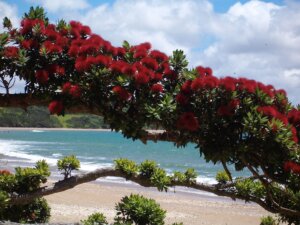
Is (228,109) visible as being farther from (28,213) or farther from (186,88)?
(28,213)

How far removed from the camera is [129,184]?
27906mm

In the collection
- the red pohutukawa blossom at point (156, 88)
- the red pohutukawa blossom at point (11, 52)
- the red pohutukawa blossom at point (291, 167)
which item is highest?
the red pohutukawa blossom at point (11, 52)

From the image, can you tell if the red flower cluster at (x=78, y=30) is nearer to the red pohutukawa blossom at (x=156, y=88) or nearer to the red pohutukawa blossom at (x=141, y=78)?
the red pohutukawa blossom at (x=141, y=78)

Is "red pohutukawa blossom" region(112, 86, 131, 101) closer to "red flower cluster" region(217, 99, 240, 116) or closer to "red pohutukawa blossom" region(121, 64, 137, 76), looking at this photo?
"red pohutukawa blossom" region(121, 64, 137, 76)

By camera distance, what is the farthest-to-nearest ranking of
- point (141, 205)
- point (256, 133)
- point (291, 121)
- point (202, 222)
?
point (202, 222), point (141, 205), point (291, 121), point (256, 133)

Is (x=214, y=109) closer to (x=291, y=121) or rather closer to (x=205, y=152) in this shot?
(x=205, y=152)

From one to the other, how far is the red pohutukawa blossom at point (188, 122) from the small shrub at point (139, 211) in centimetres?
411

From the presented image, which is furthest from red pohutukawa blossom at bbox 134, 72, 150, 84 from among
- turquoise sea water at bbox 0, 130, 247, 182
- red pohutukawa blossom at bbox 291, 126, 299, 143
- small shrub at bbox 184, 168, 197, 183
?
turquoise sea water at bbox 0, 130, 247, 182

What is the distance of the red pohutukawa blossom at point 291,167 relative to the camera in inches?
179

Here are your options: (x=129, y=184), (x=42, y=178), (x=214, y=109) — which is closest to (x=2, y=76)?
(x=214, y=109)

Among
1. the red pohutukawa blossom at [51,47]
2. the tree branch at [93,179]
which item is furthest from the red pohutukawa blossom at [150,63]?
the tree branch at [93,179]

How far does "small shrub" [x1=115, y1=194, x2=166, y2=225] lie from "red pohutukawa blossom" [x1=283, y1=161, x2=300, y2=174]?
4011 mm

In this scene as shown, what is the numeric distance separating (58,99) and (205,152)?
5.00 ft

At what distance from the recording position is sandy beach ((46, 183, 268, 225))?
18547 millimetres
